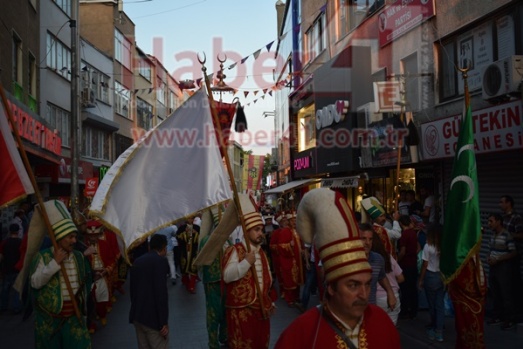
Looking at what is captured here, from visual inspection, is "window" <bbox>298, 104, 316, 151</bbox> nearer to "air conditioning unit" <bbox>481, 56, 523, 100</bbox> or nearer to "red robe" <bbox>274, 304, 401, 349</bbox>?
"air conditioning unit" <bbox>481, 56, 523, 100</bbox>

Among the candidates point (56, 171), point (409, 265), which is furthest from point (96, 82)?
point (409, 265)

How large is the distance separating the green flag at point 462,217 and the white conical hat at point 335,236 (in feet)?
11.9

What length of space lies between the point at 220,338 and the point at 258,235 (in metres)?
2.60

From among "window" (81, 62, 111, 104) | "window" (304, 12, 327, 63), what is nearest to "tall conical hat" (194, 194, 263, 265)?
"window" (304, 12, 327, 63)

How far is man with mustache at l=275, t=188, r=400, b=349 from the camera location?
3.07 metres

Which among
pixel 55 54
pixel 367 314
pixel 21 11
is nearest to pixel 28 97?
pixel 21 11

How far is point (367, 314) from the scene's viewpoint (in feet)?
10.6

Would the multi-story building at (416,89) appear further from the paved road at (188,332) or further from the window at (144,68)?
the window at (144,68)

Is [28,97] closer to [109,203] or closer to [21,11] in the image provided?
[21,11]

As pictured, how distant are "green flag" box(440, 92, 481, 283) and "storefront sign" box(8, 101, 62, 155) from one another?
9.89 m

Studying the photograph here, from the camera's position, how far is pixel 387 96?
1559 centimetres

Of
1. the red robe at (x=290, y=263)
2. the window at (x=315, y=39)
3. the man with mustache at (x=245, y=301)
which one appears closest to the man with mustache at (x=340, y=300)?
the man with mustache at (x=245, y=301)

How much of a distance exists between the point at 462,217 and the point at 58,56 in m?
23.2

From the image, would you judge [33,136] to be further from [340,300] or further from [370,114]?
[340,300]
